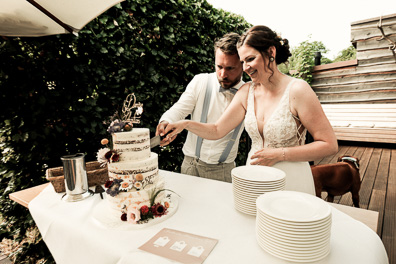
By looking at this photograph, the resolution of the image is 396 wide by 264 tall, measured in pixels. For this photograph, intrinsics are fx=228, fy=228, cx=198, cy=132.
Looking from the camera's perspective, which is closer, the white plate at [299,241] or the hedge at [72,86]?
the white plate at [299,241]

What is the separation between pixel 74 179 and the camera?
1.38 m

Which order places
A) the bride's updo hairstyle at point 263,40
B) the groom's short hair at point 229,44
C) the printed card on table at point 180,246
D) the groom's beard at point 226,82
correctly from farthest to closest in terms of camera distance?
the groom's beard at point 226,82, the groom's short hair at point 229,44, the bride's updo hairstyle at point 263,40, the printed card on table at point 180,246

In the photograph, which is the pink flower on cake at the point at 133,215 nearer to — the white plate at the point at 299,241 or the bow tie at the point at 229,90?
the white plate at the point at 299,241

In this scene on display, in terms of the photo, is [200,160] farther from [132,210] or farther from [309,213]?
[309,213]

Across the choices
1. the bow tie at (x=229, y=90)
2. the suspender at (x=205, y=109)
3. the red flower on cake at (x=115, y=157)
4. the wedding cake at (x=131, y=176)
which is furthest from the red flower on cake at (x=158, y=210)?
the bow tie at (x=229, y=90)

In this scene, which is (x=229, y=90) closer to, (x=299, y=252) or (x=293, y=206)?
(x=293, y=206)

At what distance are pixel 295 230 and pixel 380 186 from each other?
428 cm

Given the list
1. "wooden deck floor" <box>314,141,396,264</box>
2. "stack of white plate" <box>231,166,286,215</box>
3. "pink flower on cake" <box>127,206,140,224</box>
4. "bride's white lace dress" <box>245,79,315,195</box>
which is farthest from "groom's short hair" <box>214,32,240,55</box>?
"wooden deck floor" <box>314,141,396,264</box>

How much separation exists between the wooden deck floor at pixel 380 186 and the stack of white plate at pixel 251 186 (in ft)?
6.52

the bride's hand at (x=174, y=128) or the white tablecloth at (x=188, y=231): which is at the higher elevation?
the bride's hand at (x=174, y=128)

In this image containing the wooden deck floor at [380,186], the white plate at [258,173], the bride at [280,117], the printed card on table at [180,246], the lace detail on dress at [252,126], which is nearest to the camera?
the printed card on table at [180,246]

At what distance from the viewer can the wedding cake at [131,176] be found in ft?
3.60

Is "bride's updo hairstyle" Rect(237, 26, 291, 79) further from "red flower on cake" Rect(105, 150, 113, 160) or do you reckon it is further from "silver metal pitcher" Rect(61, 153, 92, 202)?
"silver metal pitcher" Rect(61, 153, 92, 202)

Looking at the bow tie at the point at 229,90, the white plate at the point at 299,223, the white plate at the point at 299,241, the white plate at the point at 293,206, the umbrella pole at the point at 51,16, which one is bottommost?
the white plate at the point at 299,241
